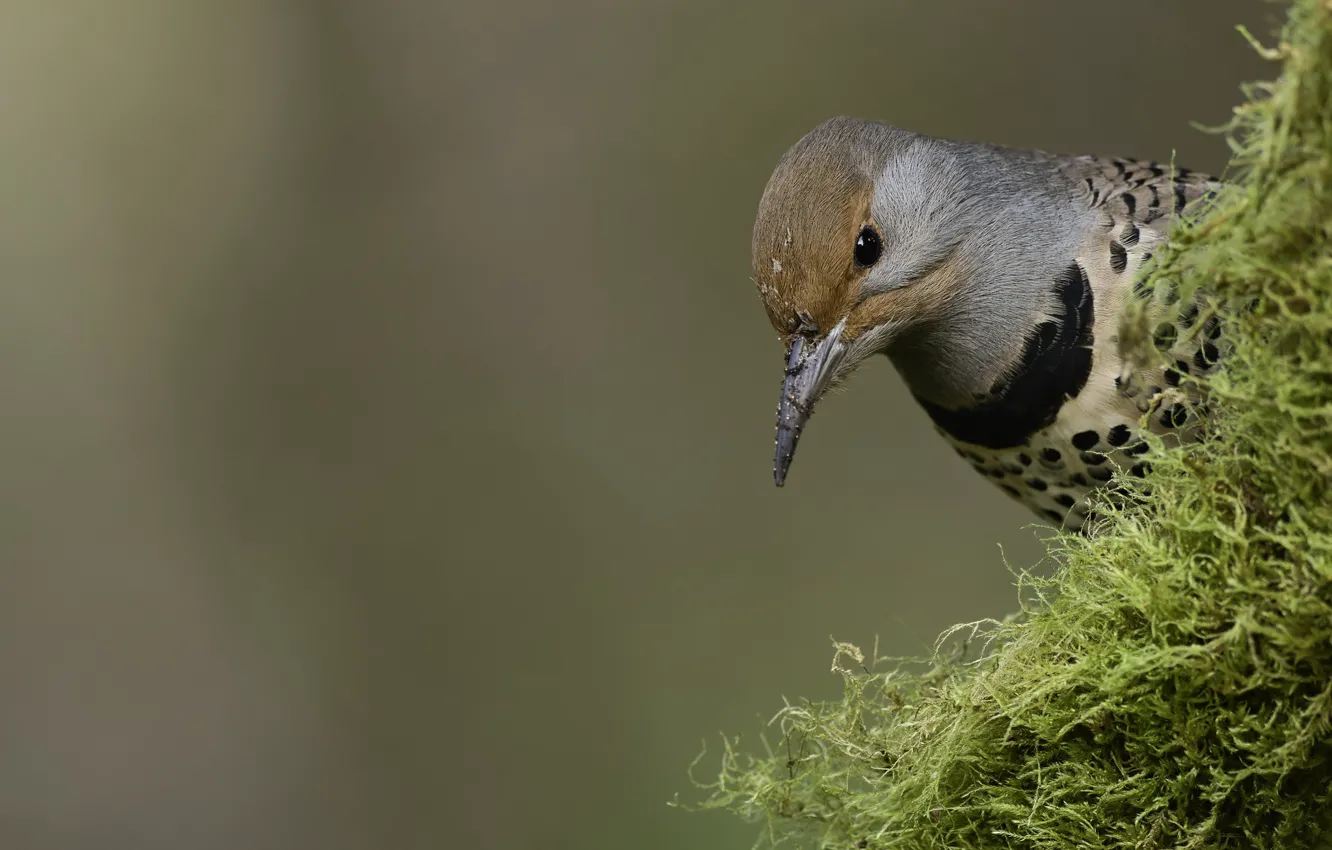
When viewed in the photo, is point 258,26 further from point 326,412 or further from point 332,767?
point 332,767

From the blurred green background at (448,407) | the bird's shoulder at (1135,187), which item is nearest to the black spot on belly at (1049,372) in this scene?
the bird's shoulder at (1135,187)

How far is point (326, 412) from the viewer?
6.74m

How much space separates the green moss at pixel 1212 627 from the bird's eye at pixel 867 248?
3.47 feet

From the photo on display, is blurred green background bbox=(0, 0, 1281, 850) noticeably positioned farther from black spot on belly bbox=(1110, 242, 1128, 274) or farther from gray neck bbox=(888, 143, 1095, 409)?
black spot on belly bbox=(1110, 242, 1128, 274)

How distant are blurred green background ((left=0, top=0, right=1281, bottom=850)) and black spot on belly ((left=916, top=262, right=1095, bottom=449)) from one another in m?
3.59

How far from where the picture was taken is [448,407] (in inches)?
272

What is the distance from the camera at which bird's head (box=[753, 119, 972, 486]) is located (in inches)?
102

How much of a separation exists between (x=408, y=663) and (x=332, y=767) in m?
0.64

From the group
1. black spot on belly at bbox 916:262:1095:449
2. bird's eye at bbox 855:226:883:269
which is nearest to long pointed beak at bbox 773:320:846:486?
bird's eye at bbox 855:226:883:269

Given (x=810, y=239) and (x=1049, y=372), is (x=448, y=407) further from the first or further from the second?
(x=1049, y=372)

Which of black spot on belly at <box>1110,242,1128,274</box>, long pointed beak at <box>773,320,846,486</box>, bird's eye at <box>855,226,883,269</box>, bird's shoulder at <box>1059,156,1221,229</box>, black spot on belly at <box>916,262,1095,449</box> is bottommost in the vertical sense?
long pointed beak at <box>773,320,846,486</box>

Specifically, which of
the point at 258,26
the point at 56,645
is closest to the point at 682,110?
the point at 258,26

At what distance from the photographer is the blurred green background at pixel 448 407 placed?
20.6 feet

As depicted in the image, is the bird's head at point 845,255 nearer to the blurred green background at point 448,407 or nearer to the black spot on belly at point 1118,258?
the black spot on belly at point 1118,258
